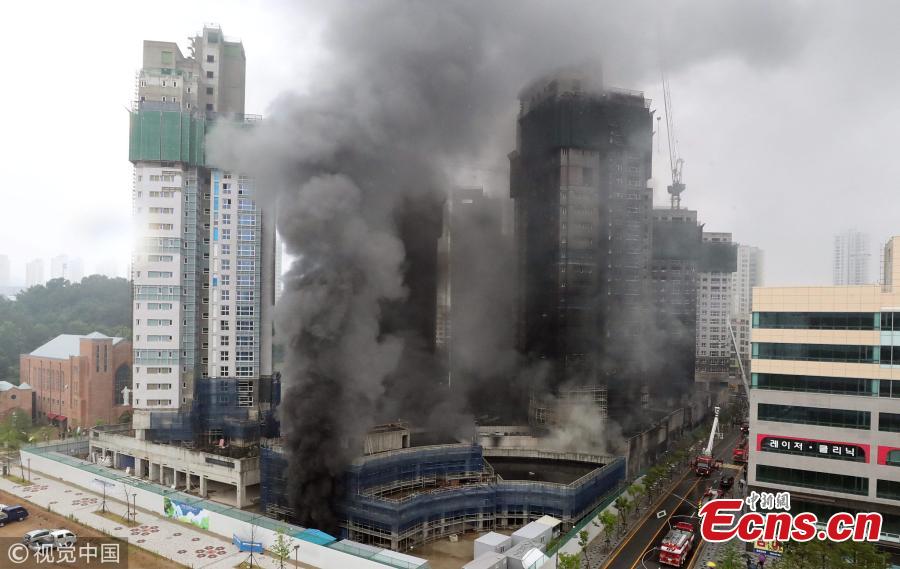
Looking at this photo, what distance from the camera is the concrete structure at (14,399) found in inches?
1964

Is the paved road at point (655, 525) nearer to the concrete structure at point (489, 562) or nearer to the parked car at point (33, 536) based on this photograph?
the concrete structure at point (489, 562)

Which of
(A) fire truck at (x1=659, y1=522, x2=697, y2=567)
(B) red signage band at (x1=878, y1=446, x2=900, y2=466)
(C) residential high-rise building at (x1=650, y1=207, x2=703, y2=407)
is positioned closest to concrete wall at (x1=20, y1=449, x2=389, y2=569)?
(A) fire truck at (x1=659, y1=522, x2=697, y2=567)

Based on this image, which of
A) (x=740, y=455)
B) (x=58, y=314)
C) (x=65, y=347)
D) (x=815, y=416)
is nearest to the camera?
(x=815, y=416)

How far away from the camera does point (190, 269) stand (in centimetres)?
3922

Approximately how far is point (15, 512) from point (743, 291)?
75156 mm

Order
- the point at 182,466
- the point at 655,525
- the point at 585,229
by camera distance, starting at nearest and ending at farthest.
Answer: the point at 655,525
the point at 182,466
the point at 585,229

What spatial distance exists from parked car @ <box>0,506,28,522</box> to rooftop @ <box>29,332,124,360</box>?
24567mm

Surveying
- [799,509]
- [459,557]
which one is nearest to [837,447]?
[799,509]

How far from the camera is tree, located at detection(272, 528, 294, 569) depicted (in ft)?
66.3

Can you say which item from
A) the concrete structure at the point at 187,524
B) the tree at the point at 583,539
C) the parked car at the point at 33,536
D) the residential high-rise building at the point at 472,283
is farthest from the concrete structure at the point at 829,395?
the parked car at the point at 33,536

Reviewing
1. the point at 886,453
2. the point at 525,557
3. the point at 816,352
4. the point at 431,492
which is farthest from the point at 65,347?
the point at 886,453

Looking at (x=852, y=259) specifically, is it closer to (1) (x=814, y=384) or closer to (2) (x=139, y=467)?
(1) (x=814, y=384)

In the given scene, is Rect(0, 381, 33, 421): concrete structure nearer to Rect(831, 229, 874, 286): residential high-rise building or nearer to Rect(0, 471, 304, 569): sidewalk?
Rect(0, 471, 304, 569): sidewalk

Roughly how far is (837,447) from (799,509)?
318 centimetres
